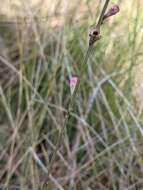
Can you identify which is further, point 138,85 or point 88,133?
point 138,85

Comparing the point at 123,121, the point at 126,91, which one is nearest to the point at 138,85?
the point at 126,91

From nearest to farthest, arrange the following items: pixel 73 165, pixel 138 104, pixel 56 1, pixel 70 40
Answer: pixel 73 165 < pixel 138 104 < pixel 70 40 < pixel 56 1

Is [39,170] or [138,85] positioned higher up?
[138,85]

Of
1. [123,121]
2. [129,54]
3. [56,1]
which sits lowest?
[123,121]

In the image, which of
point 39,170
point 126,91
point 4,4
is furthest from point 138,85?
point 4,4

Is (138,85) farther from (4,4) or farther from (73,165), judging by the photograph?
(4,4)

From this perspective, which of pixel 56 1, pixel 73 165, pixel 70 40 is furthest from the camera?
pixel 56 1
